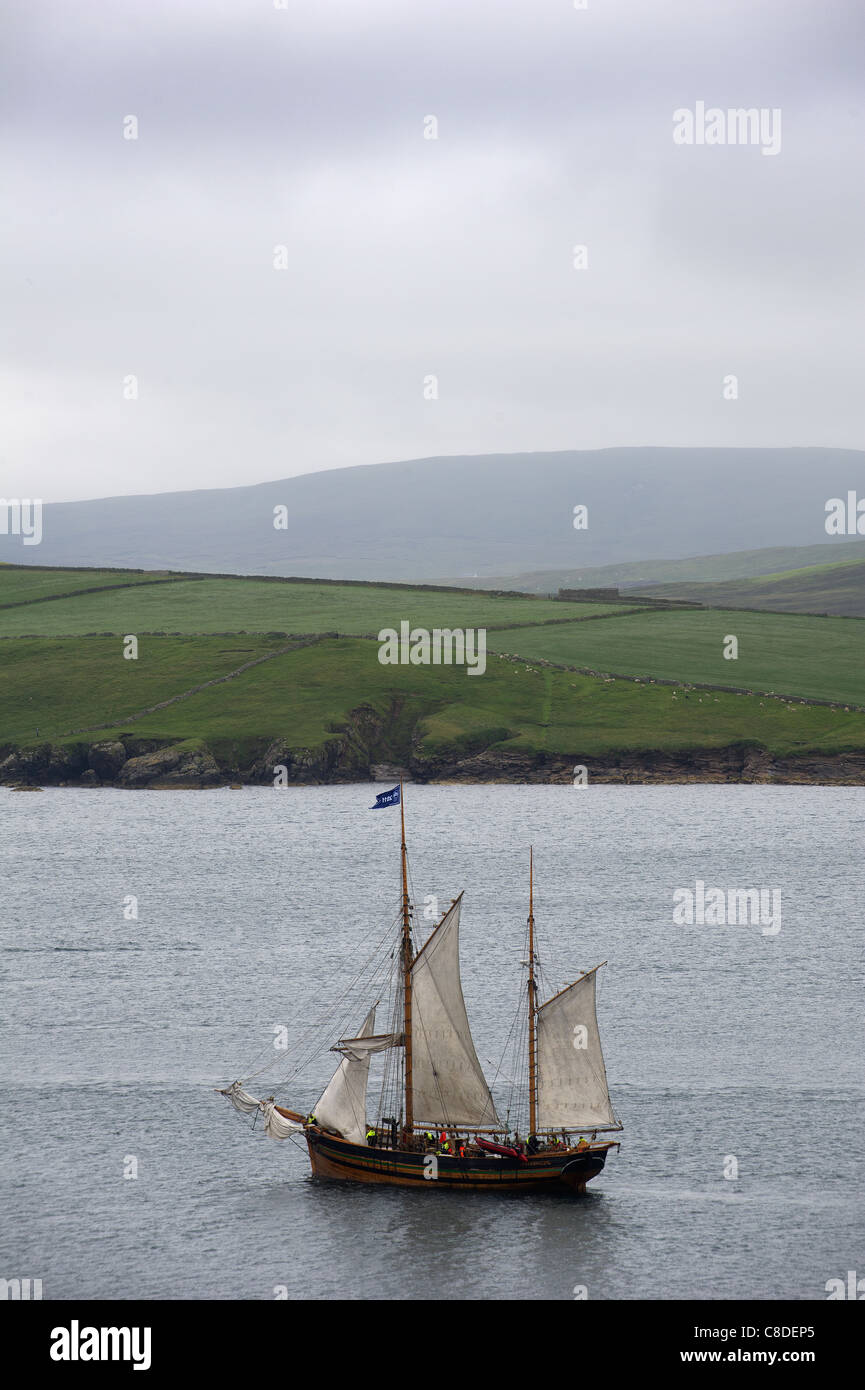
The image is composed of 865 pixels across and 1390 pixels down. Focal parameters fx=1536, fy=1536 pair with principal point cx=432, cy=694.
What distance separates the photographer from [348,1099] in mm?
57469

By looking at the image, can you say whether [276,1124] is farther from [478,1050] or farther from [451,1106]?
[478,1050]

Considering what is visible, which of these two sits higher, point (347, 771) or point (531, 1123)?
point (347, 771)

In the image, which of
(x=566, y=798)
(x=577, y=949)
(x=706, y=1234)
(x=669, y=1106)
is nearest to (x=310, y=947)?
(x=577, y=949)

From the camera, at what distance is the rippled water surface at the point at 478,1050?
1961 inches

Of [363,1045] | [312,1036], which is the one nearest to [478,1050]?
[312,1036]

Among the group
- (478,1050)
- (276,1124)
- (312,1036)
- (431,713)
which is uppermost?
(431,713)

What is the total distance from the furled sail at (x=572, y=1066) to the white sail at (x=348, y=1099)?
693cm

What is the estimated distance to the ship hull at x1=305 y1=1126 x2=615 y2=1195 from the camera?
182 ft

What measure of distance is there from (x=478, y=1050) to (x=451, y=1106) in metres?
11.3

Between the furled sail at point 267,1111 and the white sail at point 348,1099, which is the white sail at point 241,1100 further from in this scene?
the white sail at point 348,1099

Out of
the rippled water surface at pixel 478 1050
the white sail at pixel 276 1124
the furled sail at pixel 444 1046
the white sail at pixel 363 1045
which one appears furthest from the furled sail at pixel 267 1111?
the furled sail at pixel 444 1046

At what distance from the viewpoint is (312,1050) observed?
2815 inches
